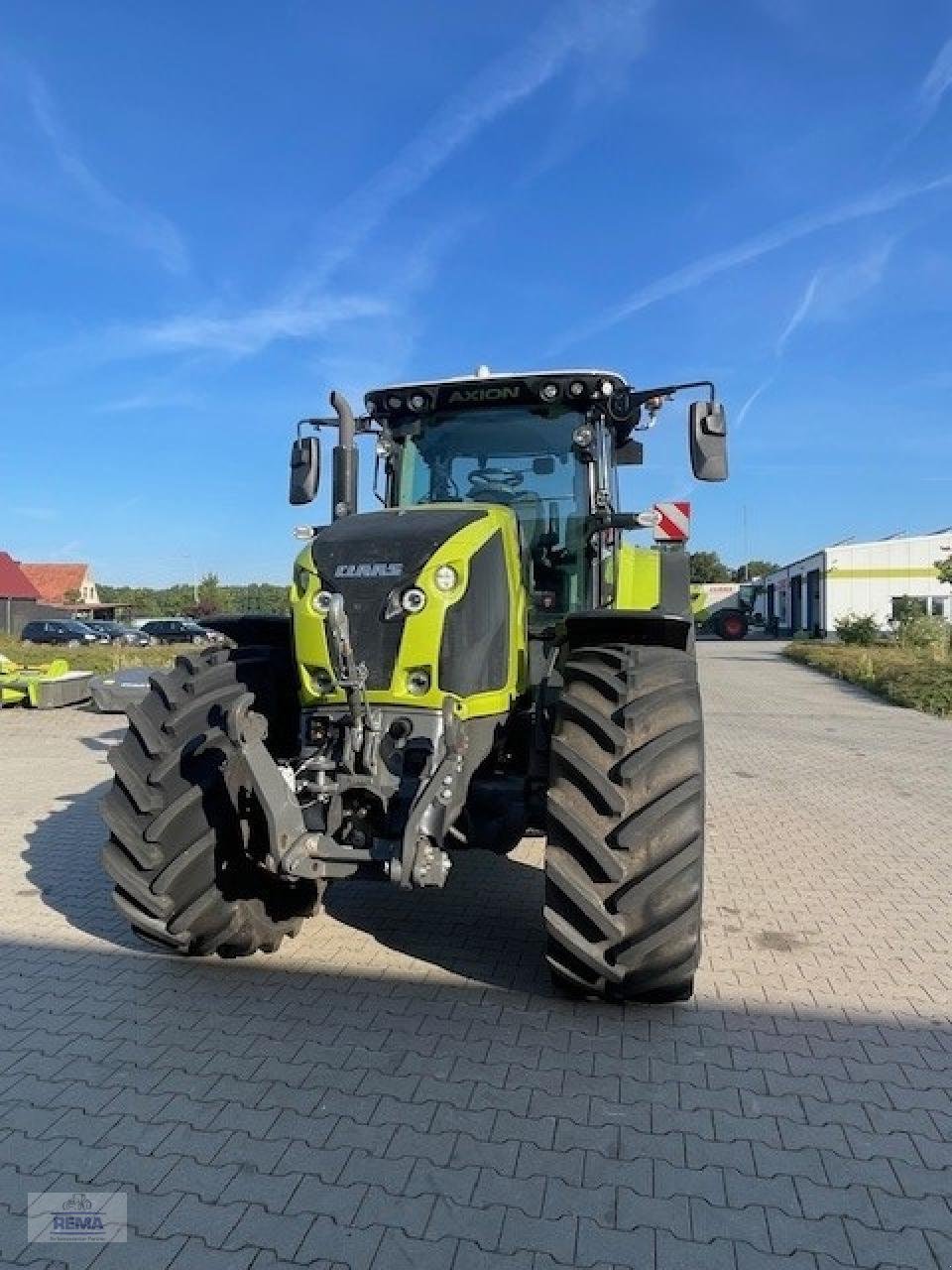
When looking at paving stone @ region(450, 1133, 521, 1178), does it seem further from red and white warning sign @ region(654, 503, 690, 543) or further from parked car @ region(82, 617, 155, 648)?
parked car @ region(82, 617, 155, 648)

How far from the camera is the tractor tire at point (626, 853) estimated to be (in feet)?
11.0

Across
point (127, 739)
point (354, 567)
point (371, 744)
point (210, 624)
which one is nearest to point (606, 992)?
point (371, 744)

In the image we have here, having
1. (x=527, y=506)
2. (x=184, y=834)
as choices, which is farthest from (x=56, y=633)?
(x=184, y=834)

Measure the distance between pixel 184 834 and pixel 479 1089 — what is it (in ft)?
4.88

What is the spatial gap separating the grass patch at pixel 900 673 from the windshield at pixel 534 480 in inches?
440

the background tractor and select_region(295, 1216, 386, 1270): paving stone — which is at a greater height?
the background tractor

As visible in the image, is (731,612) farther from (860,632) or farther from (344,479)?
(344,479)

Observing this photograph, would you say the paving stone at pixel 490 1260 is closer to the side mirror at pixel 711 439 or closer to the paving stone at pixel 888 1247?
the paving stone at pixel 888 1247

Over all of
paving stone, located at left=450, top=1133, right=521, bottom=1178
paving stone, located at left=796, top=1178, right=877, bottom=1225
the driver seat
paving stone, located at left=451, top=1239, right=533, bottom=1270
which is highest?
the driver seat

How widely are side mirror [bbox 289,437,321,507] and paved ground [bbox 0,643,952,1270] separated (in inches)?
87.0

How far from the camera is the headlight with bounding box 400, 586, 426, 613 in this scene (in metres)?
3.61

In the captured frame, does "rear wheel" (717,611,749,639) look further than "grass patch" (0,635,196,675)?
Yes

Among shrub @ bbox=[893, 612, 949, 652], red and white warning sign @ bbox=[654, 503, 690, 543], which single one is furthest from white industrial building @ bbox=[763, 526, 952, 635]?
red and white warning sign @ bbox=[654, 503, 690, 543]

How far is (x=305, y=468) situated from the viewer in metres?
5.20
